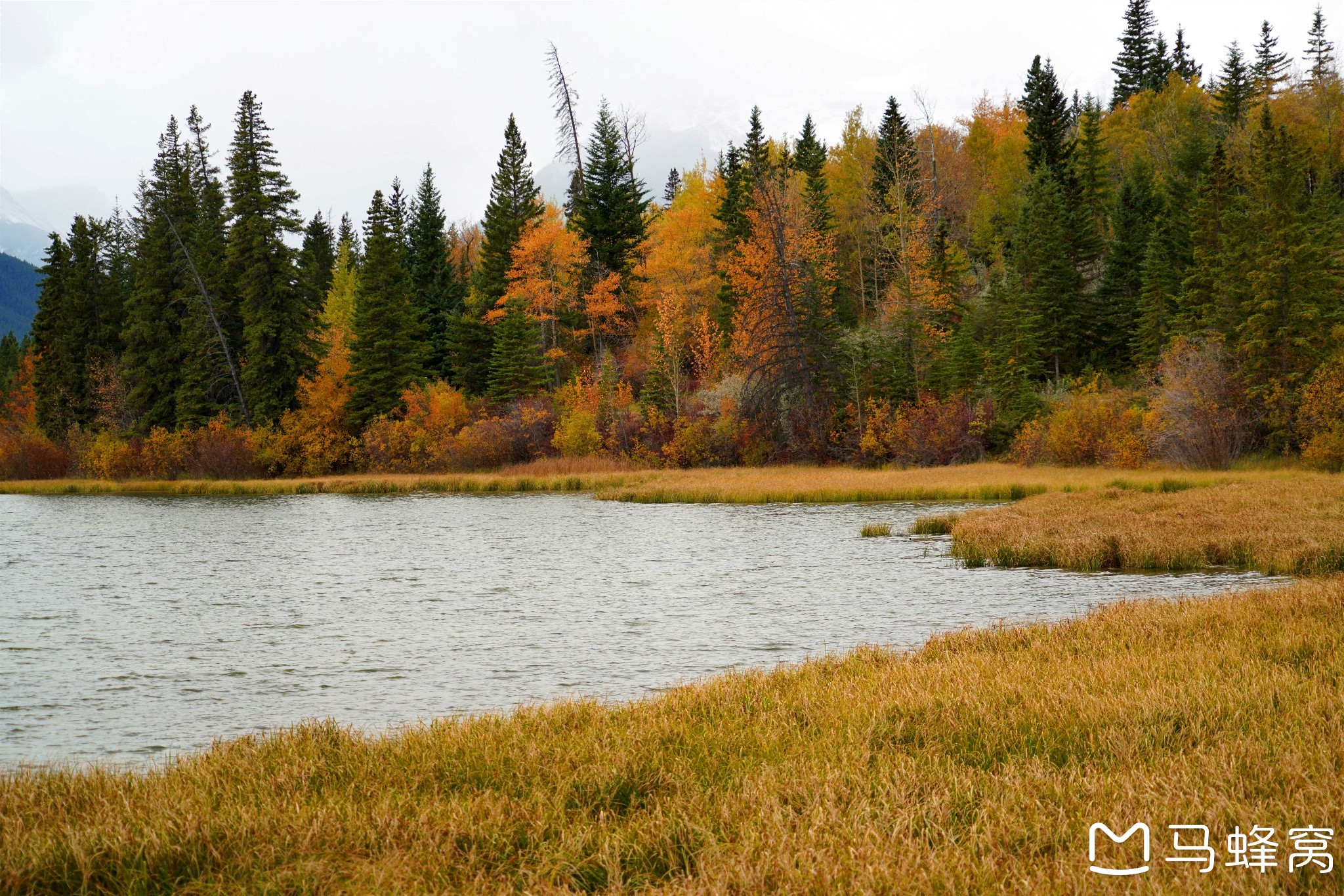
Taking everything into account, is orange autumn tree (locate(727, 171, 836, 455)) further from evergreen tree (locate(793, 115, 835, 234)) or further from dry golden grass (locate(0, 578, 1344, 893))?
dry golden grass (locate(0, 578, 1344, 893))

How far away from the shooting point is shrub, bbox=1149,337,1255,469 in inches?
1430

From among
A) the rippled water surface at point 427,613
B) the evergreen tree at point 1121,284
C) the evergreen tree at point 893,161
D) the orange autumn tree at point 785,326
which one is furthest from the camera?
the evergreen tree at point 893,161

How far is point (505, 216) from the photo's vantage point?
230ft

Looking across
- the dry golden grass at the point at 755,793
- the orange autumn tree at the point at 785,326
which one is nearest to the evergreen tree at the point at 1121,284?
the orange autumn tree at the point at 785,326

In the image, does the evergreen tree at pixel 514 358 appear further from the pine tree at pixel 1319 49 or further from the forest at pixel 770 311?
the pine tree at pixel 1319 49

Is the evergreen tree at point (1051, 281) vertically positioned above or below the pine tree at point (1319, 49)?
below

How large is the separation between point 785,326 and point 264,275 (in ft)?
121

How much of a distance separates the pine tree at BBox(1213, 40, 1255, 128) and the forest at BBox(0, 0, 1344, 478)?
36 centimetres

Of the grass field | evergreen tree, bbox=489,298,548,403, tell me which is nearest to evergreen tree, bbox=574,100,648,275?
evergreen tree, bbox=489,298,548,403

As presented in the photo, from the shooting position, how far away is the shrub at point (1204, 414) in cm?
3631

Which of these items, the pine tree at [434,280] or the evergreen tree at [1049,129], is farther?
the pine tree at [434,280]

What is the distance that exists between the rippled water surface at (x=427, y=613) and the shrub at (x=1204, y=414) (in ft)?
53.4

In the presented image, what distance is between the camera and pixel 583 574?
1934cm

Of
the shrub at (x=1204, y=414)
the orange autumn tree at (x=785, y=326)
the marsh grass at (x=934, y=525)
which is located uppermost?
the orange autumn tree at (x=785, y=326)
